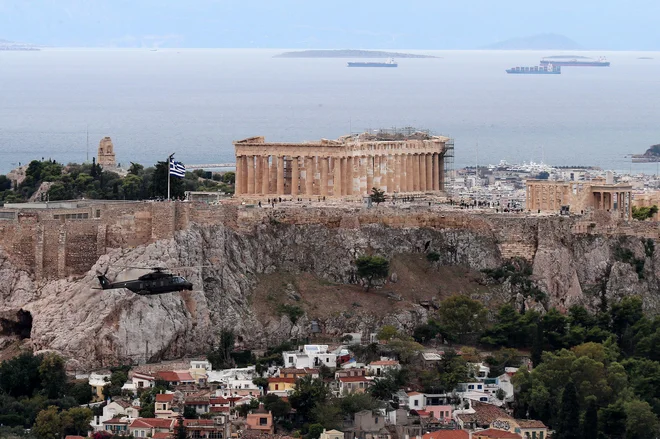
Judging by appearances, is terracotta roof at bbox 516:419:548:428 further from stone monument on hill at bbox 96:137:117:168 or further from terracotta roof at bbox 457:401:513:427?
stone monument on hill at bbox 96:137:117:168

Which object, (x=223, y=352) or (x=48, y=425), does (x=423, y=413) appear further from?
(x=48, y=425)

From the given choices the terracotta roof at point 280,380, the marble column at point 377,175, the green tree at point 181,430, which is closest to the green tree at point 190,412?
the green tree at point 181,430

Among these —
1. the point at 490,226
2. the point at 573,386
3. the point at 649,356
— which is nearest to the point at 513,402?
the point at 573,386

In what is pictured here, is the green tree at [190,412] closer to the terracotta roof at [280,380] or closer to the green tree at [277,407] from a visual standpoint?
the green tree at [277,407]

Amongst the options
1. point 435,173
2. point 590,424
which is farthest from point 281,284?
point 590,424

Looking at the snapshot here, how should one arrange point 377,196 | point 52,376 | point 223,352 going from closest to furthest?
point 52,376
point 223,352
point 377,196
